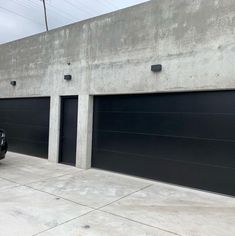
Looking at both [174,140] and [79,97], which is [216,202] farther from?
[79,97]

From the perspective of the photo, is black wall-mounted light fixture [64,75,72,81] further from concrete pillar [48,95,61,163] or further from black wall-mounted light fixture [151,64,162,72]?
black wall-mounted light fixture [151,64,162,72]

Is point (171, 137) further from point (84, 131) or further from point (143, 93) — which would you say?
point (84, 131)

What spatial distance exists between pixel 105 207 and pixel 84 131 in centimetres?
326

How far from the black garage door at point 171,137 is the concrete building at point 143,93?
0.02m

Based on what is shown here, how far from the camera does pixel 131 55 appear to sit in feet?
21.3

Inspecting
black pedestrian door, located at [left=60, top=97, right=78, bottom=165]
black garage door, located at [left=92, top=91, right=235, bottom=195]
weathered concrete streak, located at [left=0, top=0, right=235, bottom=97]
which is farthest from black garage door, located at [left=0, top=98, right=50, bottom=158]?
black garage door, located at [left=92, top=91, right=235, bottom=195]

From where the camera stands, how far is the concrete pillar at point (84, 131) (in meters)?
7.29

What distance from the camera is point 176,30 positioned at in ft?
18.9

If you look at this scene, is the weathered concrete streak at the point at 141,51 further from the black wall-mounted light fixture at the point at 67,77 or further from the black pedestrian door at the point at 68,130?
the black pedestrian door at the point at 68,130

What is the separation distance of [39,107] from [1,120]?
2.53m

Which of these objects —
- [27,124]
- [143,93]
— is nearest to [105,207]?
[143,93]

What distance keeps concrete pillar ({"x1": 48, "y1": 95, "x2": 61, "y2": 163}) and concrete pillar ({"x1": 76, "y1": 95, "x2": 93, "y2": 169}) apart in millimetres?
950

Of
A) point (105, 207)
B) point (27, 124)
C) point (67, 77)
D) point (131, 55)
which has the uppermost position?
point (131, 55)

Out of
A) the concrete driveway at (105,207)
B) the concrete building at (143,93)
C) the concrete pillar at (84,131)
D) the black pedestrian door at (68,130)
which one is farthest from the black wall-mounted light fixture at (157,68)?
the black pedestrian door at (68,130)
